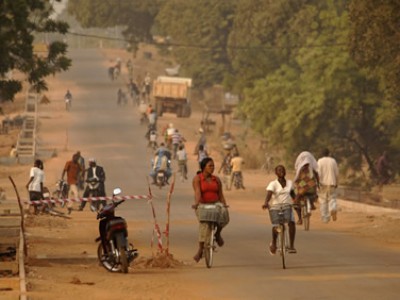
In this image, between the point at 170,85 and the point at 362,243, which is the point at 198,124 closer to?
the point at 170,85

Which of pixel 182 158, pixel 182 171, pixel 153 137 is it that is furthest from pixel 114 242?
pixel 153 137

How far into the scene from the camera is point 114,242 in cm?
2141

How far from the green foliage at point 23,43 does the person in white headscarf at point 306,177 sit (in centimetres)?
572

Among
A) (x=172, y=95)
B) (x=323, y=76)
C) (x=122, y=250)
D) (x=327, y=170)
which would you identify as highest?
(x=172, y=95)

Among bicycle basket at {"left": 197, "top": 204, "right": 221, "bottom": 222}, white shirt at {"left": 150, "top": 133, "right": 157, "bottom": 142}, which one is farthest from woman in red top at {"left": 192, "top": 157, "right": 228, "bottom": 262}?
white shirt at {"left": 150, "top": 133, "right": 157, "bottom": 142}

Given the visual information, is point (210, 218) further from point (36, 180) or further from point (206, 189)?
point (36, 180)

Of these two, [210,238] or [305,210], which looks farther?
[305,210]

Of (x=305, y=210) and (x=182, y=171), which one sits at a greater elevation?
(x=182, y=171)

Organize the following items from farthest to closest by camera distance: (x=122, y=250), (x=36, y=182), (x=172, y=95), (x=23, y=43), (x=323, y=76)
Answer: (x=172, y=95) → (x=323, y=76) → (x=36, y=182) → (x=23, y=43) → (x=122, y=250)

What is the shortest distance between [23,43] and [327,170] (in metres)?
7.34

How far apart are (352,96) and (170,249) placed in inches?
1351

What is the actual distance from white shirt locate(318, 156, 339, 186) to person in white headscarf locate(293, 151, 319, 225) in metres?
1.98

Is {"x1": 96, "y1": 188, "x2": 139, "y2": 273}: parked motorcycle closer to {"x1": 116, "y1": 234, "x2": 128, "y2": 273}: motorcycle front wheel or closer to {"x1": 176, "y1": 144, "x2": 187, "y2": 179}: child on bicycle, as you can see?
{"x1": 116, "y1": 234, "x2": 128, "y2": 273}: motorcycle front wheel

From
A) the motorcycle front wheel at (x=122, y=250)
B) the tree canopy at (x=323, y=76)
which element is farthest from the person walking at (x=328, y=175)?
the tree canopy at (x=323, y=76)
